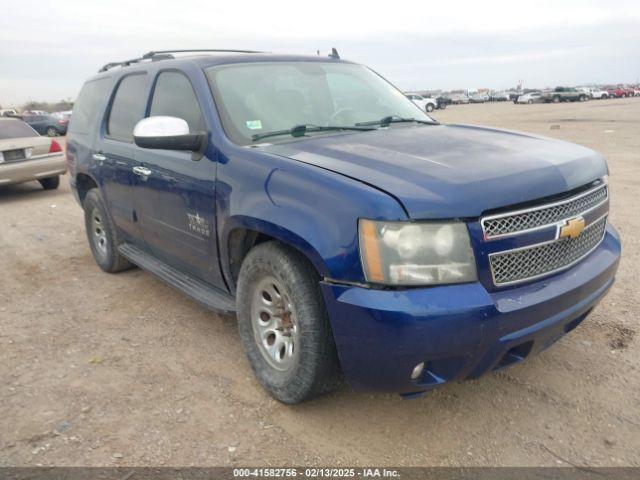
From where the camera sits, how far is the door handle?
383 cm

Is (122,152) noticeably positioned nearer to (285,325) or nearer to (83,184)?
(83,184)

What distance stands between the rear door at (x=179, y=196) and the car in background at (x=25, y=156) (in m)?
6.76

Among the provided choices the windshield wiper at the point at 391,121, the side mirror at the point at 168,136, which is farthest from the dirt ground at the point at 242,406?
the windshield wiper at the point at 391,121

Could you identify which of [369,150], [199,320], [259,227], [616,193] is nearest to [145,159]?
[199,320]

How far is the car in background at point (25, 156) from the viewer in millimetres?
9484

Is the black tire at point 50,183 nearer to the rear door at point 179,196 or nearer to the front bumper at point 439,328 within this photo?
the rear door at point 179,196

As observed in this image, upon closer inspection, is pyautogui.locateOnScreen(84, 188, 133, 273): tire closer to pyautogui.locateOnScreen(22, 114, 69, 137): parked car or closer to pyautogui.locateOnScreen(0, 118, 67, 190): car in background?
pyautogui.locateOnScreen(0, 118, 67, 190): car in background

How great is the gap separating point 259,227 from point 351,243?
2.05 feet

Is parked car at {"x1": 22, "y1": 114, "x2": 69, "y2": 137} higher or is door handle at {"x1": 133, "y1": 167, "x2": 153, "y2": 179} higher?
door handle at {"x1": 133, "y1": 167, "x2": 153, "y2": 179}

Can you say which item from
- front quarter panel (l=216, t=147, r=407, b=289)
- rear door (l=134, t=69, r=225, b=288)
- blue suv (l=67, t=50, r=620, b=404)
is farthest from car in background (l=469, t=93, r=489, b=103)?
front quarter panel (l=216, t=147, r=407, b=289)

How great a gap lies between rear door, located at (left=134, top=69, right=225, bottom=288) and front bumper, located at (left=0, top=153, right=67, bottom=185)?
22.1ft

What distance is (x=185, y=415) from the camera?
2895mm

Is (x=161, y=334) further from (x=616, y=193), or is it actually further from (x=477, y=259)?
(x=616, y=193)

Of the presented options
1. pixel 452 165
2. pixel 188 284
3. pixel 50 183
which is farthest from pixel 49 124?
pixel 452 165
